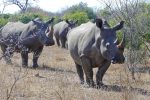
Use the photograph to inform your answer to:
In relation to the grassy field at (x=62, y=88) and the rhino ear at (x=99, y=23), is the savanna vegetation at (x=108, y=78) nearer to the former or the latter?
the grassy field at (x=62, y=88)

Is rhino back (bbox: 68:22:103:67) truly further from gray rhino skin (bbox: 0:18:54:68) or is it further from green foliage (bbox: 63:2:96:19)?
green foliage (bbox: 63:2:96:19)

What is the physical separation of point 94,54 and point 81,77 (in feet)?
4.14

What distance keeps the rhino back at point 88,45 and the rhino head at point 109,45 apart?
20cm

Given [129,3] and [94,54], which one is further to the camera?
[129,3]

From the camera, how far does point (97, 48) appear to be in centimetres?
1030

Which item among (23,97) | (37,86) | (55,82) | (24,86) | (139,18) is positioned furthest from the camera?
(139,18)

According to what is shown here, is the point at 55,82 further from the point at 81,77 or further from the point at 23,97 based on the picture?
the point at 23,97

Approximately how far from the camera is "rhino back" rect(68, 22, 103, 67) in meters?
10.4

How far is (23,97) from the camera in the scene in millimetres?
8180

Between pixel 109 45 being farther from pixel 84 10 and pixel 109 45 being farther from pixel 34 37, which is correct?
pixel 84 10

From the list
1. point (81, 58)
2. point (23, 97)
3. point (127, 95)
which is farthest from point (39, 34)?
point (127, 95)

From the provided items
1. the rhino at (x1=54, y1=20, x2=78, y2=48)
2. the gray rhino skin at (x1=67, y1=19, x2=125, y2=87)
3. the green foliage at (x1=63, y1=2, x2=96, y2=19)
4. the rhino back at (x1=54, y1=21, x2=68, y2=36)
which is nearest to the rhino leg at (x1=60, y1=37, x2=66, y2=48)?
the rhino at (x1=54, y1=20, x2=78, y2=48)

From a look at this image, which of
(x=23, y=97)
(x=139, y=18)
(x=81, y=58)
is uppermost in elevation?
(x=139, y=18)

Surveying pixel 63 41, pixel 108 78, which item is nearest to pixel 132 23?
pixel 108 78
